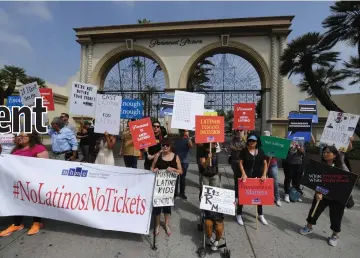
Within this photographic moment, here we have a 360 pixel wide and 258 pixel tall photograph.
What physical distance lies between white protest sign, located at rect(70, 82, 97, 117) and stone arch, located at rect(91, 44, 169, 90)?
10.8m

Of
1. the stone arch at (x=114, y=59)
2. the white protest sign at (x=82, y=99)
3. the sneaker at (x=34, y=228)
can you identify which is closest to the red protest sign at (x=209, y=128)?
the white protest sign at (x=82, y=99)

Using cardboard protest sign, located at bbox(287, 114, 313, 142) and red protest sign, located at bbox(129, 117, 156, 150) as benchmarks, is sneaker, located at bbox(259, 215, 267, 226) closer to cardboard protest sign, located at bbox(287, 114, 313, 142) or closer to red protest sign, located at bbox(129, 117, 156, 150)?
cardboard protest sign, located at bbox(287, 114, 313, 142)

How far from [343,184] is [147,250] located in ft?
9.99

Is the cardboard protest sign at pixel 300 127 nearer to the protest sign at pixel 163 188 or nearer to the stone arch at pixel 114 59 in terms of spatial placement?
the protest sign at pixel 163 188

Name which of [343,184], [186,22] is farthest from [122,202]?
[186,22]

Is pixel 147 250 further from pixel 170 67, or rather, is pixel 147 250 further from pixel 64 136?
pixel 170 67

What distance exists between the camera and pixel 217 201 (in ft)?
→ 11.7

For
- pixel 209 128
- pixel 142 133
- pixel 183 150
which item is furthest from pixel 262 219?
pixel 142 133

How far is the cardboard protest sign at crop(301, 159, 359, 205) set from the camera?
3.66 m

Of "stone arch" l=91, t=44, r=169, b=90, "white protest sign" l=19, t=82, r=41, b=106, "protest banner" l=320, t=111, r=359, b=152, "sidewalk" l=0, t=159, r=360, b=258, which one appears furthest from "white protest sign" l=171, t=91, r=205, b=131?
"stone arch" l=91, t=44, r=169, b=90

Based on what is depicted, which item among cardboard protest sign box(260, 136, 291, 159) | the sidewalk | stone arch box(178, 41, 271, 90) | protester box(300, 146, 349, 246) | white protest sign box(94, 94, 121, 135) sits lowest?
the sidewalk

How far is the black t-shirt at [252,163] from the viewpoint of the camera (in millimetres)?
4316

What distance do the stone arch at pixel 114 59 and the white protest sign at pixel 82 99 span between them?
1080cm

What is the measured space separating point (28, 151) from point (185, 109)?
9.23 feet
